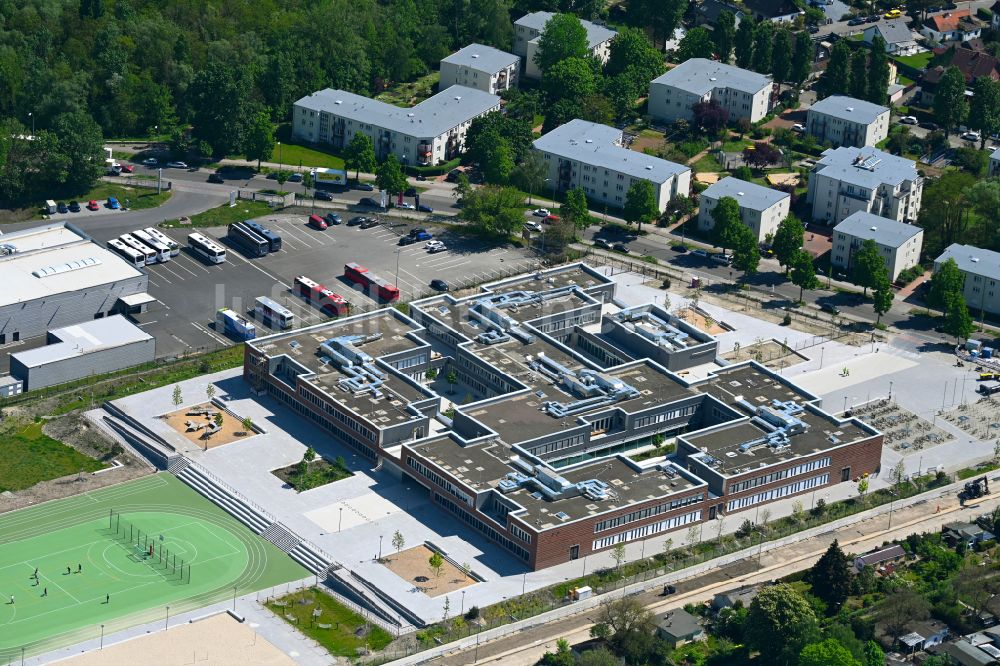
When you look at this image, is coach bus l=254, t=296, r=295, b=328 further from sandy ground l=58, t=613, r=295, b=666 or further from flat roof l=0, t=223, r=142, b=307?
sandy ground l=58, t=613, r=295, b=666

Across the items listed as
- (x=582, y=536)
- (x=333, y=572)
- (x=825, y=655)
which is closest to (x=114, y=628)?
(x=333, y=572)

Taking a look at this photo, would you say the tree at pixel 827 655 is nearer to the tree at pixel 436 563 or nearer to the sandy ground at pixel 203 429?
the tree at pixel 436 563

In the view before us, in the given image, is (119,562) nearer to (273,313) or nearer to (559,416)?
(559,416)

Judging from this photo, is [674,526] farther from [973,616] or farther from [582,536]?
[973,616]

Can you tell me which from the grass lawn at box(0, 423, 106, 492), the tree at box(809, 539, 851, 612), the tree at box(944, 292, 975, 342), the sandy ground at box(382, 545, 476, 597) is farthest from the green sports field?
the tree at box(944, 292, 975, 342)

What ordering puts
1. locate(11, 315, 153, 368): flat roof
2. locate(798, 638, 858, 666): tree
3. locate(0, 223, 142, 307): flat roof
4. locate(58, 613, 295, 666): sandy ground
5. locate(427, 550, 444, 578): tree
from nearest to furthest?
locate(798, 638, 858, 666): tree < locate(58, 613, 295, 666): sandy ground < locate(427, 550, 444, 578): tree < locate(11, 315, 153, 368): flat roof < locate(0, 223, 142, 307): flat roof

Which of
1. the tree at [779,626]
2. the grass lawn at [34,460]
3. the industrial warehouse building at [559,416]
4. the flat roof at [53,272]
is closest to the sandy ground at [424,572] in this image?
the industrial warehouse building at [559,416]
